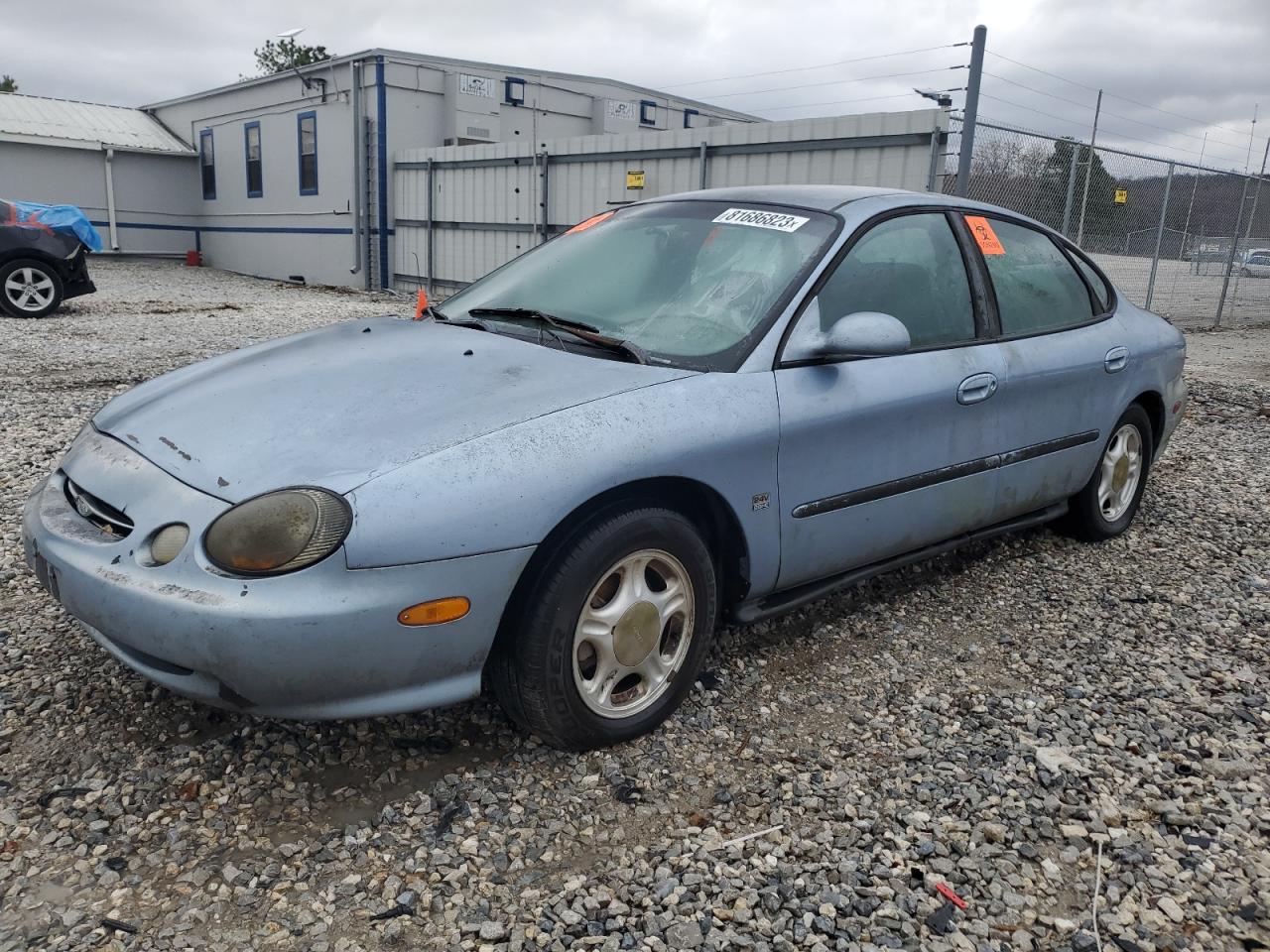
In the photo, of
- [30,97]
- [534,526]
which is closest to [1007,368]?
[534,526]

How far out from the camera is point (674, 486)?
105 inches

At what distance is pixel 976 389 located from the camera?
3.40 metres

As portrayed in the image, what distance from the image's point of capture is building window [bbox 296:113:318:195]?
62.9 feet

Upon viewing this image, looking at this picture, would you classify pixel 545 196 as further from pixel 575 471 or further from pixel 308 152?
pixel 575 471

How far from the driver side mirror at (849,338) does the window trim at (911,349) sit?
0.02 metres

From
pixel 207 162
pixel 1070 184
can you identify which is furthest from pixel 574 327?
pixel 207 162

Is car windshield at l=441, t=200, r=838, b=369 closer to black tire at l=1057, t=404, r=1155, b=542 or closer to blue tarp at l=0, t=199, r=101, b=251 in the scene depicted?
black tire at l=1057, t=404, r=1155, b=542

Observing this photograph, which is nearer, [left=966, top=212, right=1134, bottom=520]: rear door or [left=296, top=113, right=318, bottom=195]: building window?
[left=966, top=212, right=1134, bottom=520]: rear door

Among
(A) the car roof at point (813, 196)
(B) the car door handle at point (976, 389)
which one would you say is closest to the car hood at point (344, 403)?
(A) the car roof at point (813, 196)

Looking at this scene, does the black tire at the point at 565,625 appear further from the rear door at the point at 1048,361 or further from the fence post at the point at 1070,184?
the fence post at the point at 1070,184

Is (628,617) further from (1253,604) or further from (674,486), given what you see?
(1253,604)

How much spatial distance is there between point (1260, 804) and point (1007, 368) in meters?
1.62

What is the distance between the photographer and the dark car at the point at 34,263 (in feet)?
35.7

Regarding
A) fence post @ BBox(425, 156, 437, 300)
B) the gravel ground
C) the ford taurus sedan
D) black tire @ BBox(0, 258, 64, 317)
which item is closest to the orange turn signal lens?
the ford taurus sedan
